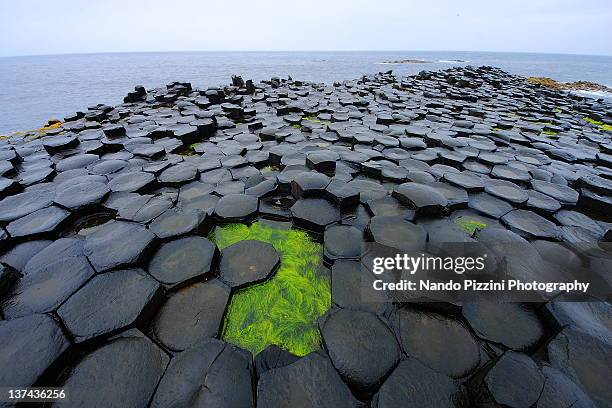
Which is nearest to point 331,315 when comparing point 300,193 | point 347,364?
point 347,364

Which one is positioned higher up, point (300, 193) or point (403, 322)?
point (300, 193)

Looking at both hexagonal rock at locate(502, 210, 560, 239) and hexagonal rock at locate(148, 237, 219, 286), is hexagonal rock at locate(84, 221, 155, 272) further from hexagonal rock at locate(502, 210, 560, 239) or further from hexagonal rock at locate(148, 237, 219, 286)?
hexagonal rock at locate(502, 210, 560, 239)

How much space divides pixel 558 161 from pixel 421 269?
15.2 ft

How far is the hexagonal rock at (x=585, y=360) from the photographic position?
5.06 feet

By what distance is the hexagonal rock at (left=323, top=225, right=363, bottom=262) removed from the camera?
2547mm

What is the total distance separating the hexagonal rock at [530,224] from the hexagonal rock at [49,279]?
4.20 meters

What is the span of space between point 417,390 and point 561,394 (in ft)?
2.44

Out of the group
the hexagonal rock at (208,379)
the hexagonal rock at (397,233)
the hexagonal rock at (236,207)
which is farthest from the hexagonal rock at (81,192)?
the hexagonal rock at (397,233)

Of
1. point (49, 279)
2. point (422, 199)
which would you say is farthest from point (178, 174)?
point (422, 199)

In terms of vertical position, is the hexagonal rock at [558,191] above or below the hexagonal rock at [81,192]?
below

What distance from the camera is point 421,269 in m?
2.21

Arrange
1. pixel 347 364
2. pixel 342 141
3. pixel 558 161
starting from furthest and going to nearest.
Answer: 1. pixel 342 141
2. pixel 558 161
3. pixel 347 364

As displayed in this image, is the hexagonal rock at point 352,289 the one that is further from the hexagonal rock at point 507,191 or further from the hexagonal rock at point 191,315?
the hexagonal rock at point 507,191

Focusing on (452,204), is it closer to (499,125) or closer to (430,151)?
(430,151)
